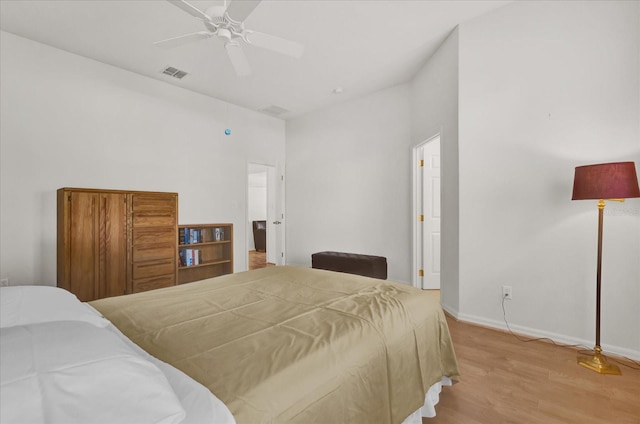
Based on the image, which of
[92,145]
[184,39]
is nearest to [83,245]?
[92,145]

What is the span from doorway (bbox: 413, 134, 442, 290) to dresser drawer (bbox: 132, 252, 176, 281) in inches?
127

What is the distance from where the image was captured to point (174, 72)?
399 centimetres

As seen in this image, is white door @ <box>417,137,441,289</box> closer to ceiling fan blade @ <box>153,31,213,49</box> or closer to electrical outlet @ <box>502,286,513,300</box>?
electrical outlet @ <box>502,286,513,300</box>

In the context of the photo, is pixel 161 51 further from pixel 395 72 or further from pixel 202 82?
pixel 395 72

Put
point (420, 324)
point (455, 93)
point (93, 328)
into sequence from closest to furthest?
point (93, 328), point (420, 324), point (455, 93)

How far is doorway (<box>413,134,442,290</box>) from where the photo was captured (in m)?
4.20

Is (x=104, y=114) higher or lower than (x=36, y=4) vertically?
lower

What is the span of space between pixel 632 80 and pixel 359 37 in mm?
2374

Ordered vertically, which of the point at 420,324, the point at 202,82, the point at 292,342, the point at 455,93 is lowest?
the point at 420,324

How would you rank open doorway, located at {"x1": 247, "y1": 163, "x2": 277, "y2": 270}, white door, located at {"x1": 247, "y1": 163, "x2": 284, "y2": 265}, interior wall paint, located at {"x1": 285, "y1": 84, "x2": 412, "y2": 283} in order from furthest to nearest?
1. open doorway, located at {"x1": 247, "y1": 163, "x2": 277, "y2": 270}
2. white door, located at {"x1": 247, "y1": 163, "x2": 284, "y2": 265}
3. interior wall paint, located at {"x1": 285, "y1": 84, "x2": 412, "y2": 283}

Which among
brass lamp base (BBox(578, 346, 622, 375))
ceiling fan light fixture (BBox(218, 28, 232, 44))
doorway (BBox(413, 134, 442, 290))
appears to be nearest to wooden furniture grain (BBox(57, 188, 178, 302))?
ceiling fan light fixture (BBox(218, 28, 232, 44))

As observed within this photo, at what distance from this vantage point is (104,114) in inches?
146

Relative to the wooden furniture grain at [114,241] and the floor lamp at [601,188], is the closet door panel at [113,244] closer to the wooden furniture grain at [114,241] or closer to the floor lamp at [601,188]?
the wooden furniture grain at [114,241]

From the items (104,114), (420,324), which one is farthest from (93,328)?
(104,114)
